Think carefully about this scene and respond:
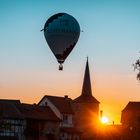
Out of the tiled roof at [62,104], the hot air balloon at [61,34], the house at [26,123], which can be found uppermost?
the tiled roof at [62,104]

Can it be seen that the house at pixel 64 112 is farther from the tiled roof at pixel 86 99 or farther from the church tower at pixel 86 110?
the tiled roof at pixel 86 99

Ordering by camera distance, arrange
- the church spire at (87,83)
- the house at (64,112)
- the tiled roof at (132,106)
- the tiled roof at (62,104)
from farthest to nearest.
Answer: the tiled roof at (132,106) → the church spire at (87,83) → the tiled roof at (62,104) → the house at (64,112)

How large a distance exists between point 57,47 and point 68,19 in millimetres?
2509

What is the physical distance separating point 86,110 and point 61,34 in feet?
201

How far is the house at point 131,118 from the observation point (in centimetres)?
11217

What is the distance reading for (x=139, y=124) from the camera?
375ft

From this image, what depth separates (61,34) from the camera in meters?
53.6

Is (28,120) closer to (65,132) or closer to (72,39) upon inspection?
(65,132)

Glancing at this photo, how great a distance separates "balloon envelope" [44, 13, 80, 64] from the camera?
53.6m

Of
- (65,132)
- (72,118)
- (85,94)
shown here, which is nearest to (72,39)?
(65,132)

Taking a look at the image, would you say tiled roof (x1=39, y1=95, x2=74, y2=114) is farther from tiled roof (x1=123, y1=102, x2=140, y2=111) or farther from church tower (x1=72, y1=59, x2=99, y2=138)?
tiled roof (x1=123, y1=102, x2=140, y2=111)

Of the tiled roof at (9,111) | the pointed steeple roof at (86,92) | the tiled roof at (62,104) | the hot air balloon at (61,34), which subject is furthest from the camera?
the pointed steeple roof at (86,92)

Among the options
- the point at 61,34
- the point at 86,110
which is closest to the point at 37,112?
the point at 86,110

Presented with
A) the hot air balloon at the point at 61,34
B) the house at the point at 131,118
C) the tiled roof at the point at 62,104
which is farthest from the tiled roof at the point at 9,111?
the house at the point at 131,118
